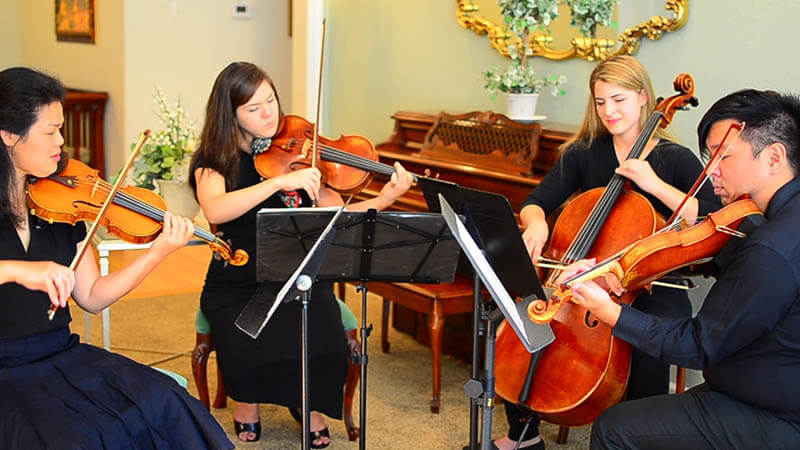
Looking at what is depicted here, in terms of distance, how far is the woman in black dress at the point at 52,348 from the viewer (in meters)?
1.93

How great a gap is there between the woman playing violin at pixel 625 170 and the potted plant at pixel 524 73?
64 cm

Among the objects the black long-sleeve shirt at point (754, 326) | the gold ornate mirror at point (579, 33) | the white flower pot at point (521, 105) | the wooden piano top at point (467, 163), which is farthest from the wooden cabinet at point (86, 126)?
the black long-sleeve shirt at point (754, 326)

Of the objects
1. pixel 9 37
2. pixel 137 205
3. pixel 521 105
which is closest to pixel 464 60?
pixel 521 105

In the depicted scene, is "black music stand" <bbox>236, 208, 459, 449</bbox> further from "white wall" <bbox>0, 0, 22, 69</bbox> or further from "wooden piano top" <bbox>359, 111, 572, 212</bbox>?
→ "white wall" <bbox>0, 0, 22, 69</bbox>

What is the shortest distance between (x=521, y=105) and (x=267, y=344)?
1.37 m

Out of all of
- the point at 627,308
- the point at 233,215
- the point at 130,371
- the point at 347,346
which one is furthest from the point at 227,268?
the point at 627,308

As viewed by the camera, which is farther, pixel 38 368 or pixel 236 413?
pixel 236 413

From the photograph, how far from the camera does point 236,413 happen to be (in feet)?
9.77

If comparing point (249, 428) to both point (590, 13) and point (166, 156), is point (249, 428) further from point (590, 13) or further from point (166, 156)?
point (590, 13)

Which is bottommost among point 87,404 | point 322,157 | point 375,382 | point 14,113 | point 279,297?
point 375,382

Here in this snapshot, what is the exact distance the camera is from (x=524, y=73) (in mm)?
3537

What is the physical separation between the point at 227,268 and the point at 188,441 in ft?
3.23

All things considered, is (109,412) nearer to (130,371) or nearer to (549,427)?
(130,371)

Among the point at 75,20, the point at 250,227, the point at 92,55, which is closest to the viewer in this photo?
the point at 250,227
